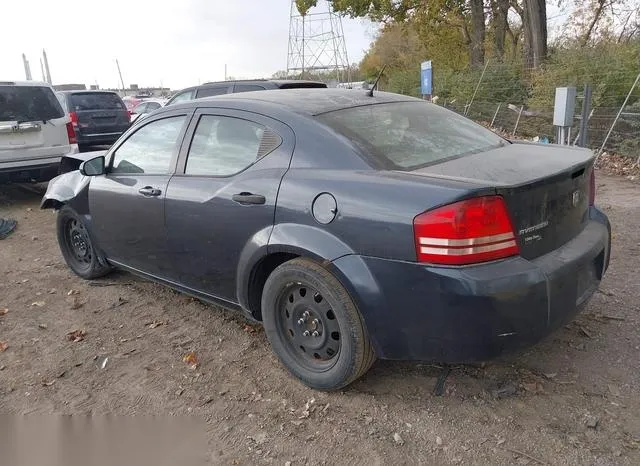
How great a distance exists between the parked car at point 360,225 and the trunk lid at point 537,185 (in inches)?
0.4

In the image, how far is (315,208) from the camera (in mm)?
2754

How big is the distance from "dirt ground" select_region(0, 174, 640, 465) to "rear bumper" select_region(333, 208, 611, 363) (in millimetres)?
389

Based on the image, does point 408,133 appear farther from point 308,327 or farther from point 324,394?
point 324,394

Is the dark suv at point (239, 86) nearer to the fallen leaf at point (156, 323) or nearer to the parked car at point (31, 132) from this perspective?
the parked car at point (31, 132)

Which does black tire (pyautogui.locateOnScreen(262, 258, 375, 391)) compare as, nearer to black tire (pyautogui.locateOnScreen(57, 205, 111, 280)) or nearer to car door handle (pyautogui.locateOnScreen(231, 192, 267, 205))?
car door handle (pyautogui.locateOnScreen(231, 192, 267, 205))

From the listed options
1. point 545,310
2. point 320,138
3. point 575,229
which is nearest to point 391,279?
point 545,310

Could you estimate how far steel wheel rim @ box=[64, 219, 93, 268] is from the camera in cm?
475

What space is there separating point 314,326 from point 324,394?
0.37m

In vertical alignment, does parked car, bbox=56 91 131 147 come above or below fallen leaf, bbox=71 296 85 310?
above

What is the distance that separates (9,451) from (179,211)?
156 centimetres

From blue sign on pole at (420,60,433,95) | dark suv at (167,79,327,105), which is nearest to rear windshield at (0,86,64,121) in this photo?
dark suv at (167,79,327,105)

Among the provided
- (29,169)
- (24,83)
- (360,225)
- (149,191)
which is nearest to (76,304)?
(149,191)

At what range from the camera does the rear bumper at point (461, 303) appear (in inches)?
93.9

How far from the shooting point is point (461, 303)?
2381 mm
